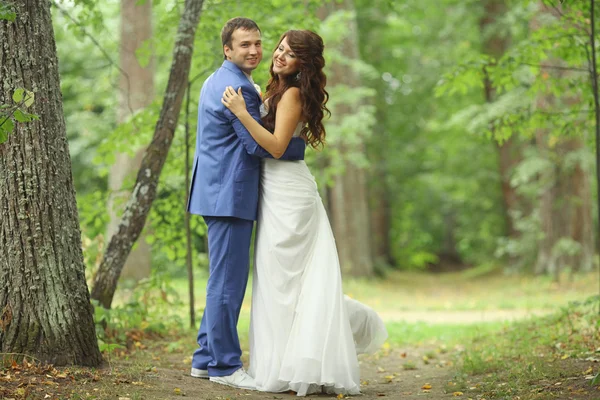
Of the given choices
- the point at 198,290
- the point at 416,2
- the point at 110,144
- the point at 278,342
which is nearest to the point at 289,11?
the point at 110,144

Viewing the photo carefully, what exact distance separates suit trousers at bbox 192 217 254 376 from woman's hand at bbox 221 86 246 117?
0.70 metres

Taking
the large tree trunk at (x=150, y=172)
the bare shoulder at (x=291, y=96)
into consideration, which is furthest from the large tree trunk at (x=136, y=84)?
the bare shoulder at (x=291, y=96)

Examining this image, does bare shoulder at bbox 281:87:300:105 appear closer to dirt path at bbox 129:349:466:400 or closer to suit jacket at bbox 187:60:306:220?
suit jacket at bbox 187:60:306:220

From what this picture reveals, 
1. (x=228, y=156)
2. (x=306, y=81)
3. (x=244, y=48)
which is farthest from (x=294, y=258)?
(x=244, y=48)

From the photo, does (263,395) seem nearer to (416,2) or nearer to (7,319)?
(7,319)

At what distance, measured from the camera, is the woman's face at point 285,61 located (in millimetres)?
4848

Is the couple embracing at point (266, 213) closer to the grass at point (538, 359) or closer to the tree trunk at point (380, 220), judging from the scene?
the grass at point (538, 359)

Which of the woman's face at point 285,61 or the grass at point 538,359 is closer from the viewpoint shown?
the grass at point 538,359

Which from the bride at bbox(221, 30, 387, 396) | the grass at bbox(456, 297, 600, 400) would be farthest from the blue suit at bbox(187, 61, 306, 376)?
the grass at bbox(456, 297, 600, 400)

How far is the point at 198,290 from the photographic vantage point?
15008mm

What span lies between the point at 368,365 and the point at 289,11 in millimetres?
3664

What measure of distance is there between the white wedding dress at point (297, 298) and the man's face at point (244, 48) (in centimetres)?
56

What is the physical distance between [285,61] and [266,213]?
1.01 m

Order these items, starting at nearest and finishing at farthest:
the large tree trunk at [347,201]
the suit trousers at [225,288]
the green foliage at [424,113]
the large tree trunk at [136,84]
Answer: the suit trousers at [225,288] < the large tree trunk at [136,84] < the large tree trunk at [347,201] < the green foliage at [424,113]
